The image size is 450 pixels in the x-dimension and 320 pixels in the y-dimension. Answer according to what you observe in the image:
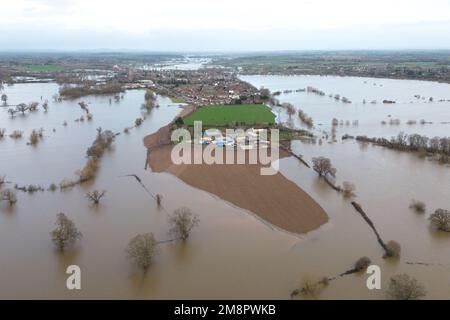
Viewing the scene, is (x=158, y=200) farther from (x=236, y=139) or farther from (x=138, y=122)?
(x=138, y=122)

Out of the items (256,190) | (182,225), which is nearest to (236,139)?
(256,190)

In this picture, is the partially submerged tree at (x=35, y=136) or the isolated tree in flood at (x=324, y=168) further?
the partially submerged tree at (x=35, y=136)

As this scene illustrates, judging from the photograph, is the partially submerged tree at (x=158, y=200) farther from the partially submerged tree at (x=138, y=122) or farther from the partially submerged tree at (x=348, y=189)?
the partially submerged tree at (x=138, y=122)

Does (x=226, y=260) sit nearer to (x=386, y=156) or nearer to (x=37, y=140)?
(x=386, y=156)

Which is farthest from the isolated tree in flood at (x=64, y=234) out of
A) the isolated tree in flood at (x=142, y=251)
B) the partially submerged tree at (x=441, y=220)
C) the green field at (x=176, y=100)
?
the green field at (x=176, y=100)

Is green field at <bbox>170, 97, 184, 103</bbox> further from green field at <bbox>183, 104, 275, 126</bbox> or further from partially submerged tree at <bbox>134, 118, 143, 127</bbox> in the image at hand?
partially submerged tree at <bbox>134, 118, 143, 127</bbox>
